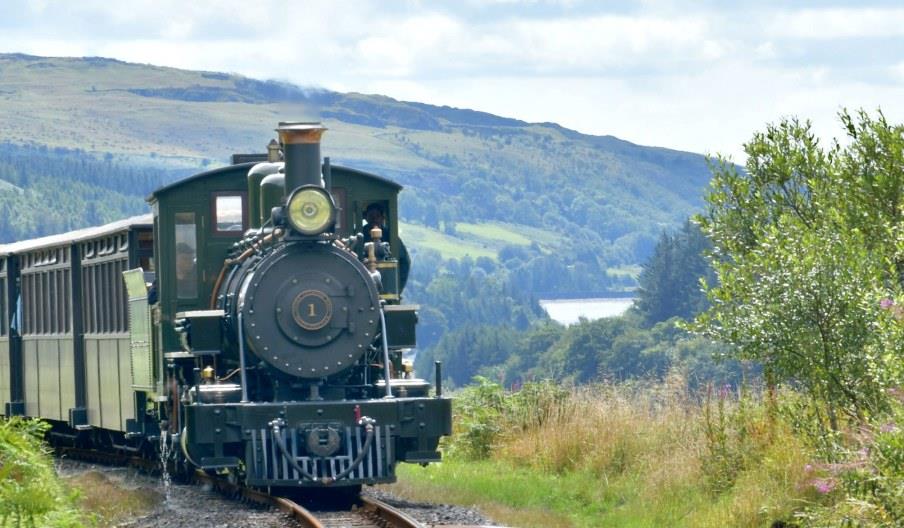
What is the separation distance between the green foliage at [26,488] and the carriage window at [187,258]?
16.2 ft

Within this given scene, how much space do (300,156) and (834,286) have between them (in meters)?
4.95

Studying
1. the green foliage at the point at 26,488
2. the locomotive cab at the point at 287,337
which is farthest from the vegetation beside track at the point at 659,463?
the green foliage at the point at 26,488

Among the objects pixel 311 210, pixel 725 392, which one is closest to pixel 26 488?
pixel 311 210

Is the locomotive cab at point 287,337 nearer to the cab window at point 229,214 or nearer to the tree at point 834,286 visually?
the cab window at point 229,214

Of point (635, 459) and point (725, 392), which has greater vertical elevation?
point (725, 392)

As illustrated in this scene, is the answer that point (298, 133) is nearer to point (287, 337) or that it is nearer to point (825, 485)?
point (287, 337)

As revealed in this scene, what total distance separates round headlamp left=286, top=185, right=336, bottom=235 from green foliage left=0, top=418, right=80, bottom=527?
13.1ft

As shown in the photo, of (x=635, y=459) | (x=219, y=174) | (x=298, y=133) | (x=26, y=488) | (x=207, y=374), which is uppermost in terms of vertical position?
(x=298, y=133)

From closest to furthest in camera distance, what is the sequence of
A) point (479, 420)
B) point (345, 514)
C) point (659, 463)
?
point (345, 514) < point (659, 463) < point (479, 420)

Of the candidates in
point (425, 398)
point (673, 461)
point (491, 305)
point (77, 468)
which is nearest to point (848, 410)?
point (673, 461)

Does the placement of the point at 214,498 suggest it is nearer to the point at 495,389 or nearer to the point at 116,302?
the point at 116,302

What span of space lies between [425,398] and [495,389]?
6255mm

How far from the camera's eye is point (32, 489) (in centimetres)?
912

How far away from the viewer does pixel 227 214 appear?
52.4ft
